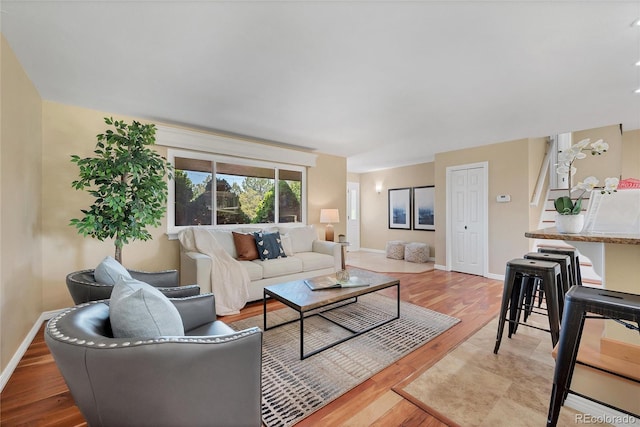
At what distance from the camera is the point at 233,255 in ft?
11.9

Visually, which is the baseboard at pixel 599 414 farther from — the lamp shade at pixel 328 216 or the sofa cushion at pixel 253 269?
the lamp shade at pixel 328 216

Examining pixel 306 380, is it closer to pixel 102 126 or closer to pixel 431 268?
pixel 102 126

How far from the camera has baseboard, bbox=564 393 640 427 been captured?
1409 mm

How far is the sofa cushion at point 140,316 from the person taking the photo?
42.5 inches

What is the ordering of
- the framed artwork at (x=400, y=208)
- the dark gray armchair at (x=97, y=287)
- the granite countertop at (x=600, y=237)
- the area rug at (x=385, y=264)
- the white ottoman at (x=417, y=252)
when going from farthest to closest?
the framed artwork at (x=400, y=208) → the white ottoman at (x=417, y=252) → the area rug at (x=385, y=264) → the dark gray armchair at (x=97, y=287) → the granite countertop at (x=600, y=237)

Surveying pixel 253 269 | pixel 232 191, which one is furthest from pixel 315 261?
pixel 232 191

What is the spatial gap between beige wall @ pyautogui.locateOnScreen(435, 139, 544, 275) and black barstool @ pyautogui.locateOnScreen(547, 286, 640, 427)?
347 centimetres

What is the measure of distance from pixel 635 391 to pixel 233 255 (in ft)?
12.0

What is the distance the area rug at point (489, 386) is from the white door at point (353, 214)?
5.52 metres

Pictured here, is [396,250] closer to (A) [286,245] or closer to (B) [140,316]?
(A) [286,245]

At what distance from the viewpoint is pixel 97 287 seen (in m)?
1.75

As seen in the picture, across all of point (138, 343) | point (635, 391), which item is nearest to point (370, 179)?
point (635, 391)

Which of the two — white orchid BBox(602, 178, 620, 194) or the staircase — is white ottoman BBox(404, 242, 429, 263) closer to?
the staircase

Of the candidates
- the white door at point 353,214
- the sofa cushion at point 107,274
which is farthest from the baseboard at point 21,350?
the white door at point 353,214
